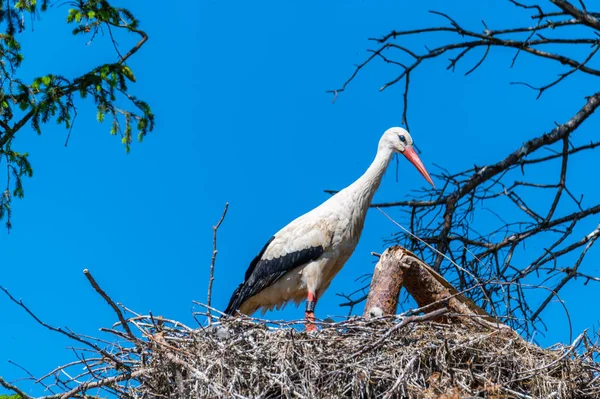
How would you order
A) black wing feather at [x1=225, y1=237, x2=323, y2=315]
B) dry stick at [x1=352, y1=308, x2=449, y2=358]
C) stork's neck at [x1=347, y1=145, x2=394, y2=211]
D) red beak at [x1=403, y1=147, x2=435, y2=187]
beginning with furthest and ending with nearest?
red beak at [x1=403, y1=147, x2=435, y2=187] → stork's neck at [x1=347, y1=145, x2=394, y2=211] → black wing feather at [x1=225, y1=237, x2=323, y2=315] → dry stick at [x1=352, y1=308, x2=449, y2=358]

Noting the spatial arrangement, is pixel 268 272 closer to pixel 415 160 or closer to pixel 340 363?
pixel 415 160

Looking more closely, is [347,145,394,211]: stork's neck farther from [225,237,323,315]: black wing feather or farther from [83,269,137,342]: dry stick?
[83,269,137,342]: dry stick

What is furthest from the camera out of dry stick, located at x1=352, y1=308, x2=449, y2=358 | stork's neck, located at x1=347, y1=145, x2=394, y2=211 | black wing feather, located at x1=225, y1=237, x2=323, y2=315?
stork's neck, located at x1=347, y1=145, x2=394, y2=211

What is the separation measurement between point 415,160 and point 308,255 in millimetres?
1244

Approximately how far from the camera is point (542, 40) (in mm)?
8562

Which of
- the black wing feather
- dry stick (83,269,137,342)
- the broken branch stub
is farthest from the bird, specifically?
dry stick (83,269,137,342)

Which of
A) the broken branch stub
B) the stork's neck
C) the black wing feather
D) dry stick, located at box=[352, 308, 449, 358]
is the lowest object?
dry stick, located at box=[352, 308, 449, 358]

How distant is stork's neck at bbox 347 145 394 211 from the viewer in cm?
847

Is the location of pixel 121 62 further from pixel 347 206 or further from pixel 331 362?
pixel 331 362

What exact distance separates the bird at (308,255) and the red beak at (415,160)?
126mm

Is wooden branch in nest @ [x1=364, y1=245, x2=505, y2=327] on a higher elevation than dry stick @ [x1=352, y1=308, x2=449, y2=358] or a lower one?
higher

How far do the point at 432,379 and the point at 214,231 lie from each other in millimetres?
1634

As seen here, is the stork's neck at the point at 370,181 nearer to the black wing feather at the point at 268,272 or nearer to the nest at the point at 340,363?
the black wing feather at the point at 268,272

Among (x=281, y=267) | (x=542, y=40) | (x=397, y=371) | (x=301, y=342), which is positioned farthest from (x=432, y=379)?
(x=542, y=40)
